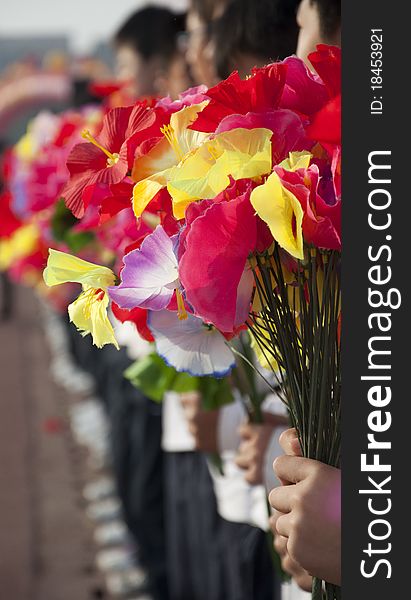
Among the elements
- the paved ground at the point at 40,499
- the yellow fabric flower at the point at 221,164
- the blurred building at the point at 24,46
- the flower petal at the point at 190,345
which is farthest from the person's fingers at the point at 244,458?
the blurred building at the point at 24,46

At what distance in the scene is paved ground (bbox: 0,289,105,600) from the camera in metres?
3.67

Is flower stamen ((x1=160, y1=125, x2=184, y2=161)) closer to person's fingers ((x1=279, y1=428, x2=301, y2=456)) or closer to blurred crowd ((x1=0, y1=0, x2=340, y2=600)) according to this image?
blurred crowd ((x1=0, y1=0, x2=340, y2=600))

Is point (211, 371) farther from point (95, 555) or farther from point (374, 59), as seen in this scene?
point (95, 555)

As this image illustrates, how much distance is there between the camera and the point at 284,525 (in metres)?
1.10

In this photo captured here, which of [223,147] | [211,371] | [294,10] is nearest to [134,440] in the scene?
[294,10]

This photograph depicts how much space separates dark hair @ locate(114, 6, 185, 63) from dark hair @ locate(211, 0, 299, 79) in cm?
161

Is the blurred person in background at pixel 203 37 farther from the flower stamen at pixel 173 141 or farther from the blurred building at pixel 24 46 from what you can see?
the blurred building at pixel 24 46

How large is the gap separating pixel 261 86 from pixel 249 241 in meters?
0.15

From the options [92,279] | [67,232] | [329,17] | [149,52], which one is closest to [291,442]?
[92,279]

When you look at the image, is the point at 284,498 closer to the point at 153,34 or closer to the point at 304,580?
the point at 304,580

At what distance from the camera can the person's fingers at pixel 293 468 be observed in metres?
1.09

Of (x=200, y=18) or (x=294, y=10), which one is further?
(x=200, y=18)

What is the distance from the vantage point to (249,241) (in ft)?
3.28

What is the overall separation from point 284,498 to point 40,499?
12.1 ft
